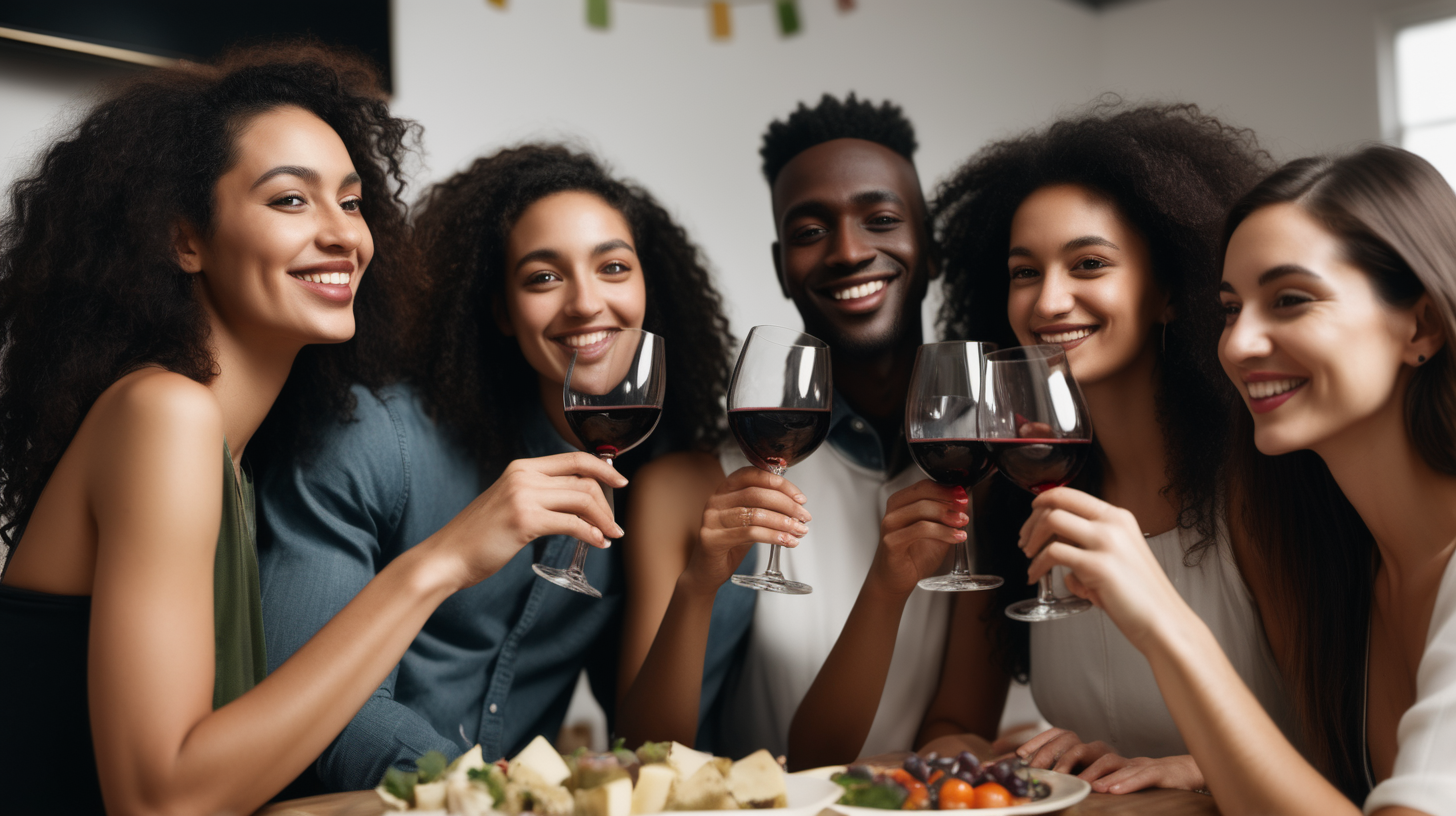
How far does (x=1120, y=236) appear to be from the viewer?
1885 mm

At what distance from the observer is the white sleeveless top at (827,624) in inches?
86.4

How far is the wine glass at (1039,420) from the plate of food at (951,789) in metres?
0.19

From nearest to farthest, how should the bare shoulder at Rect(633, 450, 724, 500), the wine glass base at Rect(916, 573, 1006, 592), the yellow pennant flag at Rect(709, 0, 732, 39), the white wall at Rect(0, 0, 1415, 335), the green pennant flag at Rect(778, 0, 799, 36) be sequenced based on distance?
the wine glass base at Rect(916, 573, 1006, 592)
the bare shoulder at Rect(633, 450, 724, 500)
the white wall at Rect(0, 0, 1415, 335)
the yellow pennant flag at Rect(709, 0, 732, 39)
the green pennant flag at Rect(778, 0, 799, 36)

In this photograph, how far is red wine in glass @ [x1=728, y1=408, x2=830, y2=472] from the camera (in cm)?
146

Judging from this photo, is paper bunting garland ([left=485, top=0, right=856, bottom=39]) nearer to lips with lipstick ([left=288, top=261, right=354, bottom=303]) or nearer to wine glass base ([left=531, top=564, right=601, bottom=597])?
lips with lipstick ([left=288, top=261, right=354, bottom=303])

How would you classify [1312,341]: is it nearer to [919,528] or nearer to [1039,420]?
[1039,420]

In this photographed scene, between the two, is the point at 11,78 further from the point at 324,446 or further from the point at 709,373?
the point at 709,373

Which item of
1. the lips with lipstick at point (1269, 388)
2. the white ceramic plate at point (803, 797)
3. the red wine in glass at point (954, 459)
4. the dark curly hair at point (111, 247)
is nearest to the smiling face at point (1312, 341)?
the lips with lipstick at point (1269, 388)

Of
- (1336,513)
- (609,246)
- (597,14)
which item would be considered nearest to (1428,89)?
(597,14)

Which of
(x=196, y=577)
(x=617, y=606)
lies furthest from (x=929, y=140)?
(x=196, y=577)

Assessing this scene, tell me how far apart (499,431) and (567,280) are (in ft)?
1.13

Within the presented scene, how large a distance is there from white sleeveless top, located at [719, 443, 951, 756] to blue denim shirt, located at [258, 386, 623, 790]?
0.31 metres

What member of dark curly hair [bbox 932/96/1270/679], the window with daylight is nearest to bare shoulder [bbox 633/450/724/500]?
dark curly hair [bbox 932/96/1270/679]

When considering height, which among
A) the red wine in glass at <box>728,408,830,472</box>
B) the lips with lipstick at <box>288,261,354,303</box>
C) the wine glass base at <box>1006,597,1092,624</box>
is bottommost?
the wine glass base at <box>1006,597,1092,624</box>
